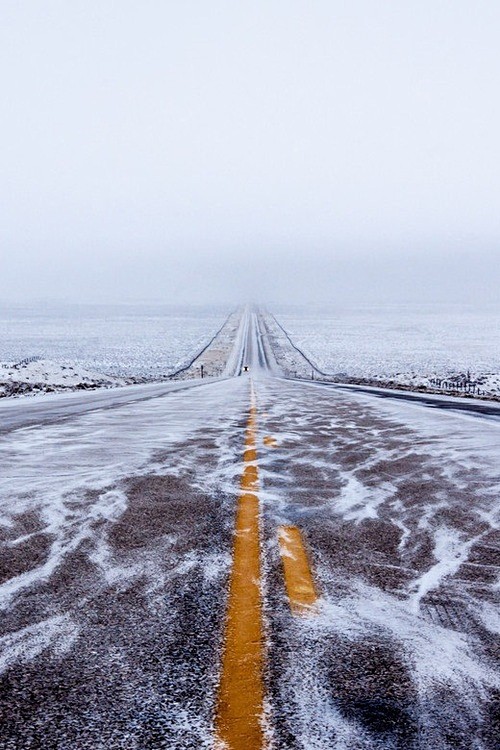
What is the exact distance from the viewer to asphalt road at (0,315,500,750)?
1.90 metres

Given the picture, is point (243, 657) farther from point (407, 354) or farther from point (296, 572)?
point (407, 354)

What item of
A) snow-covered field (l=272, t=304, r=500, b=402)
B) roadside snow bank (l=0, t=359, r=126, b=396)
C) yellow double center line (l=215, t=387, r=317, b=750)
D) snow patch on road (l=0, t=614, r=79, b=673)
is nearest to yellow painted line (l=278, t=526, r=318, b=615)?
yellow double center line (l=215, t=387, r=317, b=750)

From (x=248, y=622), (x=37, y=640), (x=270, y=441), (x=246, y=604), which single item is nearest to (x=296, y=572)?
(x=246, y=604)

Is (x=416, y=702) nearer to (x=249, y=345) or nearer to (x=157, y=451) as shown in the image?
(x=157, y=451)

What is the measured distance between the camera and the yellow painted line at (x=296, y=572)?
2.83m

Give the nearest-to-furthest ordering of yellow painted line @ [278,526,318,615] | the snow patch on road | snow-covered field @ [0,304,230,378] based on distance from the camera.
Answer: the snow patch on road, yellow painted line @ [278,526,318,615], snow-covered field @ [0,304,230,378]

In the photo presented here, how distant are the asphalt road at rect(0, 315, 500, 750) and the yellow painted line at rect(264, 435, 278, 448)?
1278 mm

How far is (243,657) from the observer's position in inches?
90.4

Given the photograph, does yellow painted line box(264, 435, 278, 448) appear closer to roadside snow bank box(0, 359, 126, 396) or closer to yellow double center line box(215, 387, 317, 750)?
yellow double center line box(215, 387, 317, 750)

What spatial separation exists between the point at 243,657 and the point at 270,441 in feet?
19.9

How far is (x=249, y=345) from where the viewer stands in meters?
87.8

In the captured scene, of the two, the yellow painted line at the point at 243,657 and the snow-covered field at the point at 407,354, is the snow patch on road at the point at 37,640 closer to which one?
the yellow painted line at the point at 243,657

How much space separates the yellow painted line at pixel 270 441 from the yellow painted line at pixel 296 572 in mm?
3784

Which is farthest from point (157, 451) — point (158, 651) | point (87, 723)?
point (87, 723)
